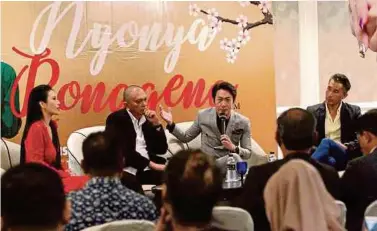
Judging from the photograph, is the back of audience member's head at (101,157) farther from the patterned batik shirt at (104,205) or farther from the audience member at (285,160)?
the audience member at (285,160)

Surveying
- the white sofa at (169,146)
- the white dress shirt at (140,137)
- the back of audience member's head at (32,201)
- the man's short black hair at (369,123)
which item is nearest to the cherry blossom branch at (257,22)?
the white sofa at (169,146)

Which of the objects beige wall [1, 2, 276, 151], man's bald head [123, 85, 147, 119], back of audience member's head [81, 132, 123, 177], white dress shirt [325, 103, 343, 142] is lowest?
white dress shirt [325, 103, 343, 142]

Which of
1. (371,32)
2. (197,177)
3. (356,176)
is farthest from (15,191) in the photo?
(371,32)

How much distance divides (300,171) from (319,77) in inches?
184

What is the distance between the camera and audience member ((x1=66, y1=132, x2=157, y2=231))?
7.81ft

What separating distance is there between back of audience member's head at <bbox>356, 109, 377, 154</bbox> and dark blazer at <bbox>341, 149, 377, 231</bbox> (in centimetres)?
41

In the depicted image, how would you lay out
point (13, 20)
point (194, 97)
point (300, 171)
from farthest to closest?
point (194, 97) → point (13, 20) → point (300, 171)

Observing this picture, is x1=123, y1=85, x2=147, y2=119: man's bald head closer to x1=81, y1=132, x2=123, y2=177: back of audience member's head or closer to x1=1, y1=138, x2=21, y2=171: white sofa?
x1=1, y1=138, x2=21, y2=171: white sofa

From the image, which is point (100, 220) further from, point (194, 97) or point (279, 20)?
point (279, 20)

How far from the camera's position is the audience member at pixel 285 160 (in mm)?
2506

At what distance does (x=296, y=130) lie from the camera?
2.54 m

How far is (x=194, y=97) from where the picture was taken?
557 centimetres

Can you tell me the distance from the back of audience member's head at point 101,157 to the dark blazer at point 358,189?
111 centimetres

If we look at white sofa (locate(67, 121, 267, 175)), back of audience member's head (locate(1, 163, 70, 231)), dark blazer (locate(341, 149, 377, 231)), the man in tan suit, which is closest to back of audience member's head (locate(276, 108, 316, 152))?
dark blazer (locate(341, 149, 377, 231))
